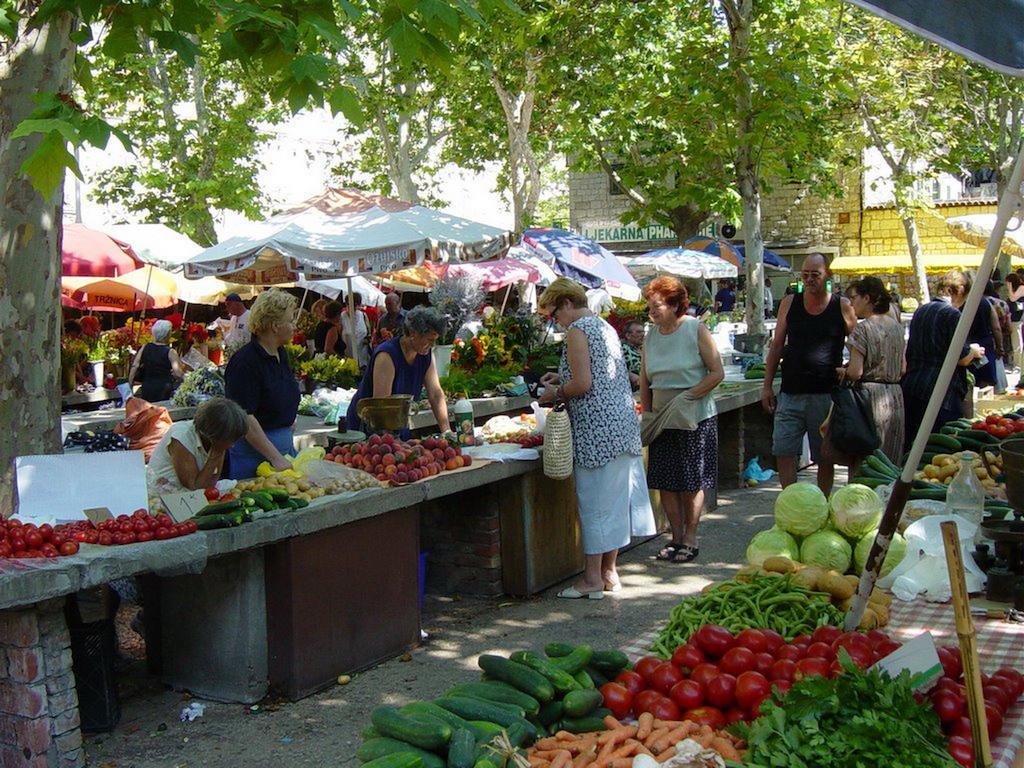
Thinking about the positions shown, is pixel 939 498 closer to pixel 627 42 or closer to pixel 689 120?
pixel 689 120

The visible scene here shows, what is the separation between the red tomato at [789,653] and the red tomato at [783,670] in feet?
0.10

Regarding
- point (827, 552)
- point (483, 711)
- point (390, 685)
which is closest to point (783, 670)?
point (483, 711)

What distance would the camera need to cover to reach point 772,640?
3518 mm

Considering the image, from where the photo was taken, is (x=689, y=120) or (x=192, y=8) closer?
(x=192, y=8)

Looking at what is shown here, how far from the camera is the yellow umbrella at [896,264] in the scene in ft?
110

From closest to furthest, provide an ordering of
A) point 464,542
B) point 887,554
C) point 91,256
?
point 887,554, point 464,542, point 91,256

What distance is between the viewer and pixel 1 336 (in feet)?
17.3

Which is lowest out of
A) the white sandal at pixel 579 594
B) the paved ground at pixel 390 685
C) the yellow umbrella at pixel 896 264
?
the paved ground at pixel 390 685

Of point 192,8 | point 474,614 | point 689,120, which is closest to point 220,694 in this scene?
point 474,614

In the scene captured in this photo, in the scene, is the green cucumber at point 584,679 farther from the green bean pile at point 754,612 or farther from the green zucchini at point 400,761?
the green zucchini at point 400,761

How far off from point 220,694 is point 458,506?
7.34ft

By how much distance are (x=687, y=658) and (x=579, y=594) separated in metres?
3.34

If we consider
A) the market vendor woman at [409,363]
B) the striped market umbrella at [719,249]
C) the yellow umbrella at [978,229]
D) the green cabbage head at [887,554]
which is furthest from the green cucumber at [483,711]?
the striped market umbrella at [719,249]

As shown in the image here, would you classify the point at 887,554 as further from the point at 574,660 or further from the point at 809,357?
the point at 809,357
